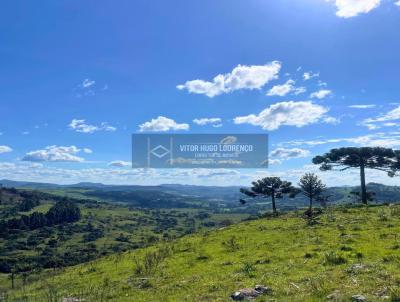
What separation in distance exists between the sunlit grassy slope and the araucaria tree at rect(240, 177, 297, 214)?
95.2 ft

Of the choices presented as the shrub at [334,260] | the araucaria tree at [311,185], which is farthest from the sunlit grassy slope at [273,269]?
the araucaria tree at [311,185]

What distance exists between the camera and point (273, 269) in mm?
20969

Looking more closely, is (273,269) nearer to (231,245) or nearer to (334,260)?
(334,260)

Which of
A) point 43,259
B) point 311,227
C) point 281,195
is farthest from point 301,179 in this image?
point 43,259

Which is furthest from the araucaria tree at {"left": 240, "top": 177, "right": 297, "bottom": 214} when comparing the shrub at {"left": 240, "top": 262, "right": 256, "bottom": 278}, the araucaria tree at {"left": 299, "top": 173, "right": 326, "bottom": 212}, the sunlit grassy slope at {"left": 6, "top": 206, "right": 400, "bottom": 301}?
the shrub at {"left": 240, "top": 262, "right": 256, "bottom": 278}

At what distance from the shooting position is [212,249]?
33.6 m

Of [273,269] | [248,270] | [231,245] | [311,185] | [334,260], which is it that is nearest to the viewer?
[273,269]

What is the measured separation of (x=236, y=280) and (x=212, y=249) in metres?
14.1

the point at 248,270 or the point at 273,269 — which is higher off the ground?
the point at 273,269

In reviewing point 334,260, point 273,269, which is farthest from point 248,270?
point 334,260

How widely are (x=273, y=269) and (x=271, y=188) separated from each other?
49.2 metres

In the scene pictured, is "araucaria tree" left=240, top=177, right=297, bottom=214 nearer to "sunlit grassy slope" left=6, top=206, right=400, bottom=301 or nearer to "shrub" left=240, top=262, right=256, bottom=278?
"sunlit grassy slope" left=6, top=206, right=400, bottom=301

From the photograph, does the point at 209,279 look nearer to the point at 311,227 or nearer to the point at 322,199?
the point at 311,227

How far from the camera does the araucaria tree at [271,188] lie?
226 ft
